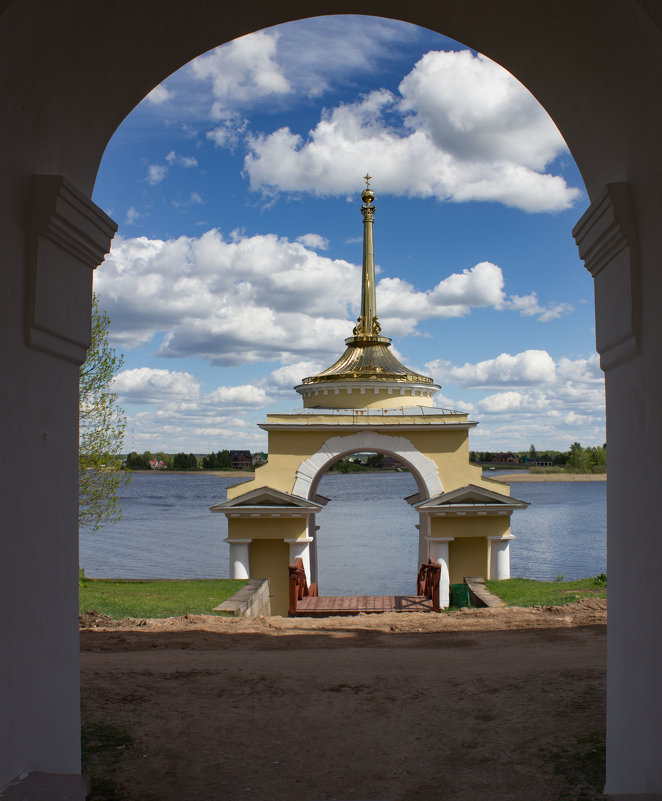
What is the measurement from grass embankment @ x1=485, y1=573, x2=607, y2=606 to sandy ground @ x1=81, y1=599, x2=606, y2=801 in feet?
9.97

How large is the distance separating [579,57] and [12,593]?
3.71 m

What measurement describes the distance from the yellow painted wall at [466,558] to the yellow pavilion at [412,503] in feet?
0.07

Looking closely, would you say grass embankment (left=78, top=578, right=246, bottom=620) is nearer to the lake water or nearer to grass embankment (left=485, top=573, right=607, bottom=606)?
grass embankment (left=485, top=573, right=607, bottom=606)

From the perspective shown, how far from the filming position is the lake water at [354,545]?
25.1 metres

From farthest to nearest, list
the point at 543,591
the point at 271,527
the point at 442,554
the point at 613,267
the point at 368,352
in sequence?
the point at 368,352 < the point at 271,527 < the point at 442,554 < the point at 543,591 < the point at 613,267

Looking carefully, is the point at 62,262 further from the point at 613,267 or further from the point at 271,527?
the point at 271,527

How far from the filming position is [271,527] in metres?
15.4

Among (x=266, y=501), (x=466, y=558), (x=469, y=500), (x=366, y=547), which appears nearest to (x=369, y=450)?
(x=469, y=500)

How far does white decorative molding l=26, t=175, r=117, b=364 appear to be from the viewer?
342 cm

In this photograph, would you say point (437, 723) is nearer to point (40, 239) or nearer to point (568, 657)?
point (568, 657)

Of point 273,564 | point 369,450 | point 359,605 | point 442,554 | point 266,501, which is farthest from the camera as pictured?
point 369,450

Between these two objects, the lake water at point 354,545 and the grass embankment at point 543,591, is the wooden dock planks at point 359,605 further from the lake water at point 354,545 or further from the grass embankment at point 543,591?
the lake water at point 354,545

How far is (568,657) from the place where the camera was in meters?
7.43

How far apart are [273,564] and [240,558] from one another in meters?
0.79
